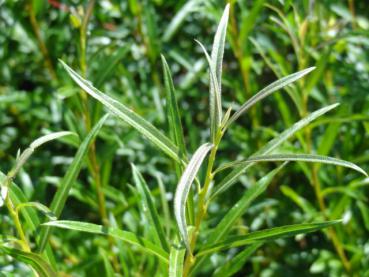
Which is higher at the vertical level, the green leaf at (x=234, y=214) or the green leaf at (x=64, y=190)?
the green leaf at (x=64, y=190)

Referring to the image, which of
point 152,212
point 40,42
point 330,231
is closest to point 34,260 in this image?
point 152,212

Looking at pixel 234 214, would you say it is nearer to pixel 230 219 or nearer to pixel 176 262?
pixel 230 219

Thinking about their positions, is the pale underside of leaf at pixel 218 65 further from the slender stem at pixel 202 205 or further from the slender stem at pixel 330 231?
the slender stem at pixel 330 231

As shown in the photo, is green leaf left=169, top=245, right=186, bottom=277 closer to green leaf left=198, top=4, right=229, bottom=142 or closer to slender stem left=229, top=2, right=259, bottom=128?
green leaf left=198, top=4, right=229, bottom=142

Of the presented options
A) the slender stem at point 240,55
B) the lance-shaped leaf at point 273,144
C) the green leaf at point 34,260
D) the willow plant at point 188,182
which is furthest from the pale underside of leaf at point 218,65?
the slender stem at point 240,55

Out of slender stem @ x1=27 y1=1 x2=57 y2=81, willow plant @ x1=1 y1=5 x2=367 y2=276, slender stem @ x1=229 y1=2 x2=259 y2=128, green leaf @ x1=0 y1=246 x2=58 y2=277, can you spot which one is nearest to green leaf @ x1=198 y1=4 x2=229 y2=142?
willow plant @ x1=1 y1=5 x2=367 y2=276
